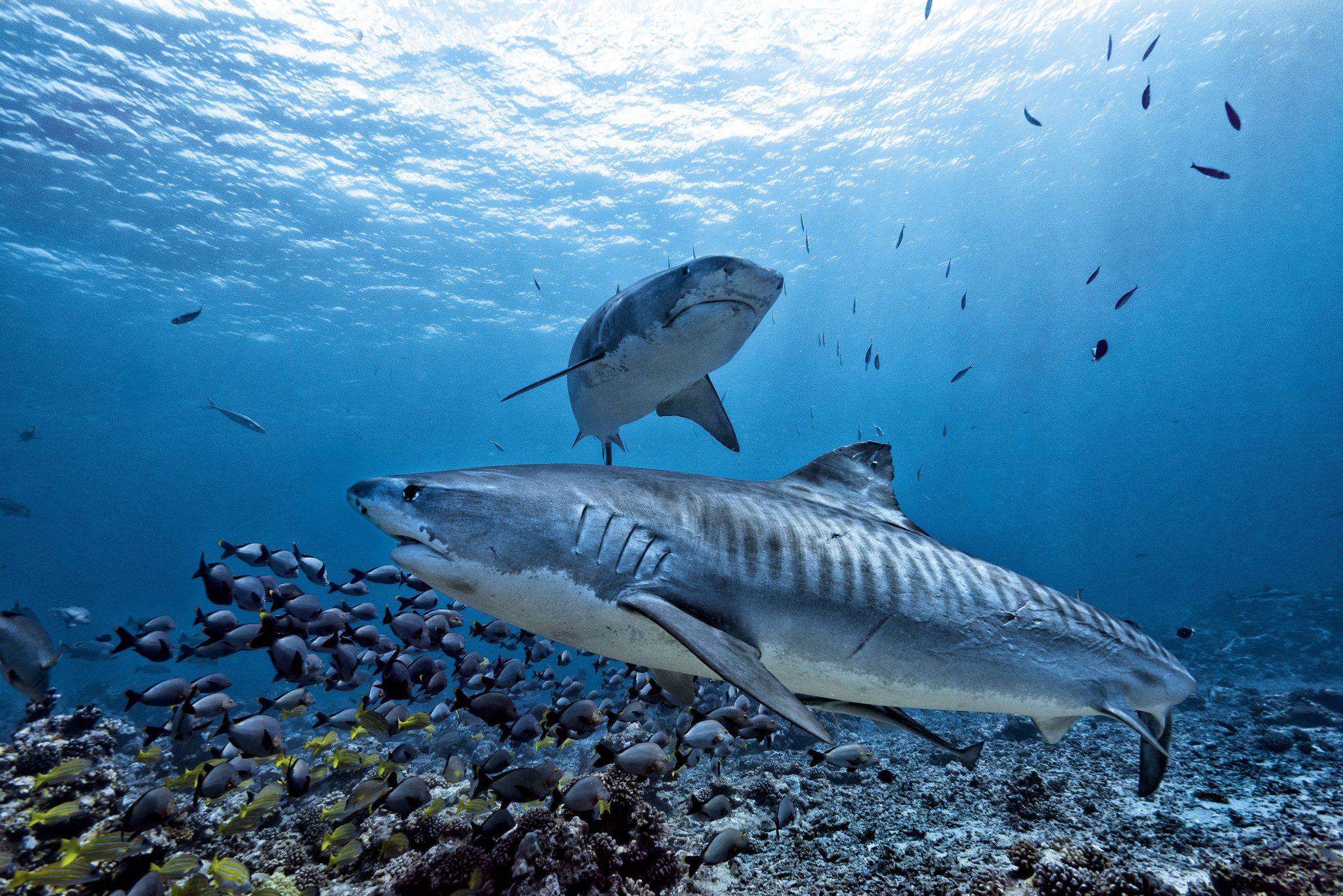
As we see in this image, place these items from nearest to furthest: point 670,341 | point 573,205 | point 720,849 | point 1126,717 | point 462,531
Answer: point 462,531
point 1126,717
point 720,849
point 670,341
point 573,205

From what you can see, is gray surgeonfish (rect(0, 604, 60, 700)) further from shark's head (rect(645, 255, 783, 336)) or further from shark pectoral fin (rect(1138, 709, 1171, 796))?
shark pectoral fin (rect(1138, 709, 1171, 796))

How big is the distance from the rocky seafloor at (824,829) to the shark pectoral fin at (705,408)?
352 centimetres

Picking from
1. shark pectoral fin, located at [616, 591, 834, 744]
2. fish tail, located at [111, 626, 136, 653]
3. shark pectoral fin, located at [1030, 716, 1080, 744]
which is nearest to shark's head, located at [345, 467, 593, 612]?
shark pectoral fin, located at [616, 591, 834, 744]

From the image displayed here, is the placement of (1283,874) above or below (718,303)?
below

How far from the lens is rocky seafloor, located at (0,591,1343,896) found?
144 inches

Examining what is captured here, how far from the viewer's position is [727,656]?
5.76 feet

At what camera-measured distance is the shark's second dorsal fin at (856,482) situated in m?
3.10

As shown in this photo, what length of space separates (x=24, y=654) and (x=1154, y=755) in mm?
9359

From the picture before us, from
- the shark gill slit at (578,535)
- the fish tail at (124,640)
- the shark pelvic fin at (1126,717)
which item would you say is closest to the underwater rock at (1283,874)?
the shark pelvic fin at (1126,717)

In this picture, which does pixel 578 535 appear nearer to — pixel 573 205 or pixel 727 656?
pixel 727 656

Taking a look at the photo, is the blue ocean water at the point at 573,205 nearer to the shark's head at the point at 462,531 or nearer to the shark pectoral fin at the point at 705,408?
the shark pectoral fin at the point at 705,408

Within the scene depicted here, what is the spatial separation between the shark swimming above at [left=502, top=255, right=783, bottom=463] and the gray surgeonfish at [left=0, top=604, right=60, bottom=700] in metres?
5.29

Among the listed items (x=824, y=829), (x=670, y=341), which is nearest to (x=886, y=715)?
(x=670, y=341)

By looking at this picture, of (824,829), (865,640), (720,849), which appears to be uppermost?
(865,640)
